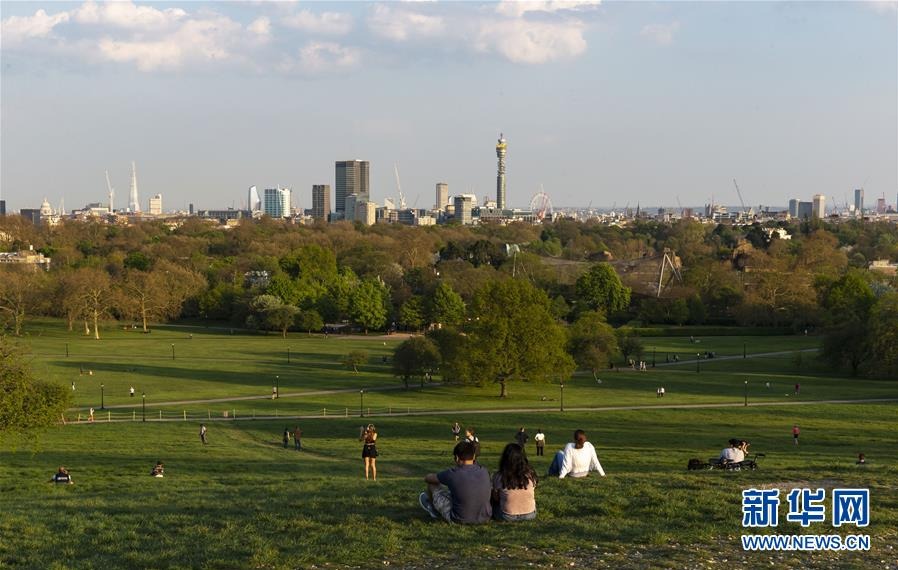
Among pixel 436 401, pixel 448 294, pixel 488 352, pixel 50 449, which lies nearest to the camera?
pixel 50 449

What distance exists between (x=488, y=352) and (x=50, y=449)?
76.3ft

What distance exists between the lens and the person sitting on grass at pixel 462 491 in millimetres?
11836

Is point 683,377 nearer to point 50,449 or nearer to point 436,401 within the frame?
point 436,401

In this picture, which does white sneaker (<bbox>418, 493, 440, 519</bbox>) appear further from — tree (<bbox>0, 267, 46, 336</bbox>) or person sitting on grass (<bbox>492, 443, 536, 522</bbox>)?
tree (<bbox>0, 267, 46, 336</bbox>)

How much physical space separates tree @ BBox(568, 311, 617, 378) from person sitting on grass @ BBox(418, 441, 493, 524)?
147 ft

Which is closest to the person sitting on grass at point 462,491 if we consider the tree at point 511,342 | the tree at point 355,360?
the tree at point 511,342

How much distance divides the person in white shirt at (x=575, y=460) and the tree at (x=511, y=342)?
34372 millimetres

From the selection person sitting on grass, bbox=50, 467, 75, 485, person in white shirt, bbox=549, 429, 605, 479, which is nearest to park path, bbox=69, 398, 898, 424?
person sitting on grass, bbox=50, 467, 75, 485

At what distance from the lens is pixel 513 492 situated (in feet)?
40.1

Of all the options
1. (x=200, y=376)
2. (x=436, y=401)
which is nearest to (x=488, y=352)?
(x=436, y=401)

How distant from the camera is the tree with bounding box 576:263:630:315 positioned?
91.1m

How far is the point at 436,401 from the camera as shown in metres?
47.2

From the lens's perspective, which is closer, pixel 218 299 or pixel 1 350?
pixel 1 350

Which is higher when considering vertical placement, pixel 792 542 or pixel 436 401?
pixel 792 542
